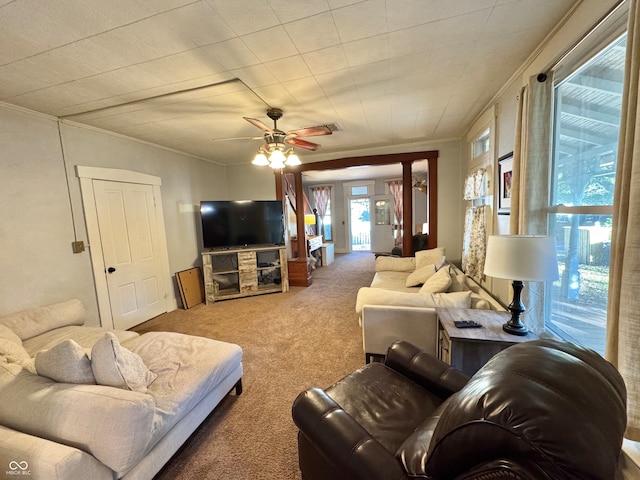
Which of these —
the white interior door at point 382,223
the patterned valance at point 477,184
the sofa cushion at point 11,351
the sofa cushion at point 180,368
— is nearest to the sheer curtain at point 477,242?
the patterned valance at point 477,184

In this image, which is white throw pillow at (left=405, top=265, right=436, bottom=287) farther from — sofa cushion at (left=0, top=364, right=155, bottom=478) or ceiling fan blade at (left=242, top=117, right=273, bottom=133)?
sofa cushion at (left=0, top=364, right=155, bottom=478)

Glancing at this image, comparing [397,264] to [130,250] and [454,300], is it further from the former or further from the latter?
[130,250]

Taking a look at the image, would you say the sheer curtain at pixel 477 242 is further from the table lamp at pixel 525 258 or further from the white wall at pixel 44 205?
the white wall at pixel 44 205

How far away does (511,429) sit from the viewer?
0.58 meters

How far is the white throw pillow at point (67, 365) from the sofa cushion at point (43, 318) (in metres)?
1.32

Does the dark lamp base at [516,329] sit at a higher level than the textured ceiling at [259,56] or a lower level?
lower

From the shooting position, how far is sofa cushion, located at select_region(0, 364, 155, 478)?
118 cm

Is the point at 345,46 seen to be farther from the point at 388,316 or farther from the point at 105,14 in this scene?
the point at 388,316

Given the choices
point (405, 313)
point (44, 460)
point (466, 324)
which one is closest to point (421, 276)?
point (405, 313)

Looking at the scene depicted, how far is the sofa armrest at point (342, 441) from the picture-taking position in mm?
918

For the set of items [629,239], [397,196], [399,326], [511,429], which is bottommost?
[399,326]

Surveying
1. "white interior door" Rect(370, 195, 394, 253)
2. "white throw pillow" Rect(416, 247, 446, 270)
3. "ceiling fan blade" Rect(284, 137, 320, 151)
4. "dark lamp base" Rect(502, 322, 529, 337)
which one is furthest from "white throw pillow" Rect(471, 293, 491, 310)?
"white interior door" Rect(370, 195, 394, 253)

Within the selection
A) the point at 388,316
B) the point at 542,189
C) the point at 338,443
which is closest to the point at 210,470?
the point at 338,443

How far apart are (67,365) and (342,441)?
1.44 metres
